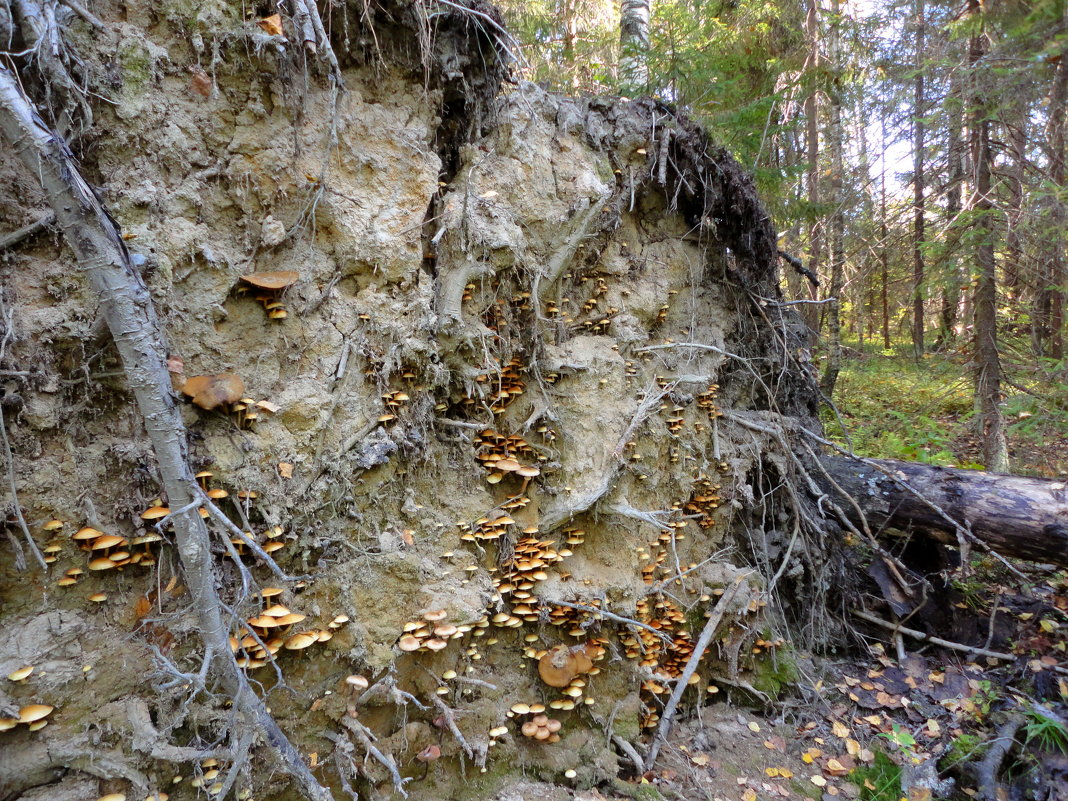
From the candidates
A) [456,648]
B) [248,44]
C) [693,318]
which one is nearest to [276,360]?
[248,44]

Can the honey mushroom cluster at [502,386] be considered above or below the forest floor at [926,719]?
above

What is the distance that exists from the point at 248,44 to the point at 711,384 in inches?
202

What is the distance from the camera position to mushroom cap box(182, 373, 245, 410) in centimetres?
342

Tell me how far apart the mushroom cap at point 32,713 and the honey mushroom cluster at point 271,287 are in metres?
2.55

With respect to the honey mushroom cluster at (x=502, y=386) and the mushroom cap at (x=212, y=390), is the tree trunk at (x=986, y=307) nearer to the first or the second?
the honey mushroom cluster at (x=502, y=386)

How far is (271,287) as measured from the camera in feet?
12.1

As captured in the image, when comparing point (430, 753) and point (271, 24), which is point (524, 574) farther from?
point (271, 24)

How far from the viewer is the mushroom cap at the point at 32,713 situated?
107 inches

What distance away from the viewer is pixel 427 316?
4320 millimetres

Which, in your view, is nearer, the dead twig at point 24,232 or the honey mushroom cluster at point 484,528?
the dead twig at point 24,232

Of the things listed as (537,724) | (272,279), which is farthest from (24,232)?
(537,724)

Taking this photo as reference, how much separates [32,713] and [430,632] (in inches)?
82.7

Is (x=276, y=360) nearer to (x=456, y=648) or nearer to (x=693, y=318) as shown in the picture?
(x=456, y=648)

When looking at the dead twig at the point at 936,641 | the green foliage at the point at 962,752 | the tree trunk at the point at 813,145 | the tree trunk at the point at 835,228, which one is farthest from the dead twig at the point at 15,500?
the tree trunk at the point at 813,145
